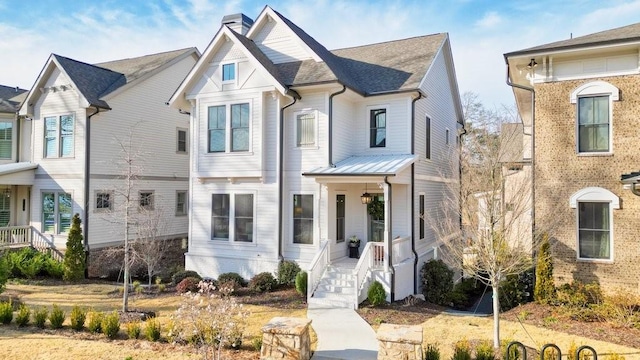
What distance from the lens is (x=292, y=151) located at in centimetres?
1509

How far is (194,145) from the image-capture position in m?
16.1

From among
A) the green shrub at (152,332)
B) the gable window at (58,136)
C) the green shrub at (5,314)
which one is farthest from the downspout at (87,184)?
the green shrub at (152,332)

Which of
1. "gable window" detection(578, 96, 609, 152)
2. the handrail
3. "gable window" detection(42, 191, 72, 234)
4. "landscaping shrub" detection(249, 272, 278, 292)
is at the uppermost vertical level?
"gable window" detection(578, 96, 609, 152)

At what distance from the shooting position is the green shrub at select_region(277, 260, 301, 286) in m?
14.4

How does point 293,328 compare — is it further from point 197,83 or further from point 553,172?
point 197,83

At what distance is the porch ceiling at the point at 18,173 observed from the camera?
18031 mm

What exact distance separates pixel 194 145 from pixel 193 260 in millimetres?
4351

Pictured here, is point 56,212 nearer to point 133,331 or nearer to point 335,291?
point 133,331

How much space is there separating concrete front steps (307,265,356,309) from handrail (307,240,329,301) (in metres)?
0.13

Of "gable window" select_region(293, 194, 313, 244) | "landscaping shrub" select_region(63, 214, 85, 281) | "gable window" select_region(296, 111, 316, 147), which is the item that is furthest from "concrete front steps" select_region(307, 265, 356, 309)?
"landscaping shrub" select_region(63, 214, 85, 281)

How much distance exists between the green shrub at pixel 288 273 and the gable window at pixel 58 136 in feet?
35.9

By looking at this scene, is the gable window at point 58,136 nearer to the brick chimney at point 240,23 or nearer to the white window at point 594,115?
the brick chimney at point 240,23

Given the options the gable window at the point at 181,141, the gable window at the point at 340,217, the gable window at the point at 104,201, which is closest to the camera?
the gable window at the point at 340,217

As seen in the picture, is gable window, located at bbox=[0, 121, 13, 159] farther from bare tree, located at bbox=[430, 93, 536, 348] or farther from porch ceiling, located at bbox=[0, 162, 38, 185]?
bare tree, located at bbox=[430, 93, 536, 348]
